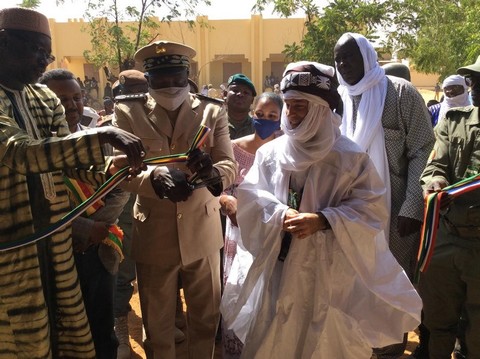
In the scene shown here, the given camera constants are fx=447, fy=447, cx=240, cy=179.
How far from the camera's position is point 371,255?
104 inches

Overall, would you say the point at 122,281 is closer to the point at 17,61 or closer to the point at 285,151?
the point at 285,151

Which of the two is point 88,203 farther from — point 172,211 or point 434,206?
point 434,206

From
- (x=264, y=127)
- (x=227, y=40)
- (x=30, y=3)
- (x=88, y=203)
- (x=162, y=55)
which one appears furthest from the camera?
(x=227, y=40)

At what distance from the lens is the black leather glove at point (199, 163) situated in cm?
249

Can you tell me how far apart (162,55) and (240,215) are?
1132 mm

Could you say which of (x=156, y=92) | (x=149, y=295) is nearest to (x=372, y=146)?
(x=156, y=92)

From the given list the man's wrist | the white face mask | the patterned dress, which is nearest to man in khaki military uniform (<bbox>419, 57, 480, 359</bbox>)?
the man's wrist

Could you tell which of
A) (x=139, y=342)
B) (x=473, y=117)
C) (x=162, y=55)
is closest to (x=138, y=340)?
(x=139, y=342)

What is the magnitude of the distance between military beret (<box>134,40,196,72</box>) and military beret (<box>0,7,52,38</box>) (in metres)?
0.77

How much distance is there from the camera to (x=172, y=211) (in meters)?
2.94

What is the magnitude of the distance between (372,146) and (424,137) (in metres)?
0.37

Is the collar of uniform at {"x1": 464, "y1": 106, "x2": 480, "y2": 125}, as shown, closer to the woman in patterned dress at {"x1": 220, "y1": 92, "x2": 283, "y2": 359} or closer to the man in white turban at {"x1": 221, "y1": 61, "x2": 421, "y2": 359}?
the man in white turban at {"x1": 221, "y1": 61, "x2": 421, "y2": 359}

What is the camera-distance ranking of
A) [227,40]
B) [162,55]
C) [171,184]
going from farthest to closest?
[227,40]
[162,55]
[171,184]

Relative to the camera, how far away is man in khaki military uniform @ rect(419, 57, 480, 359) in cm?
288
